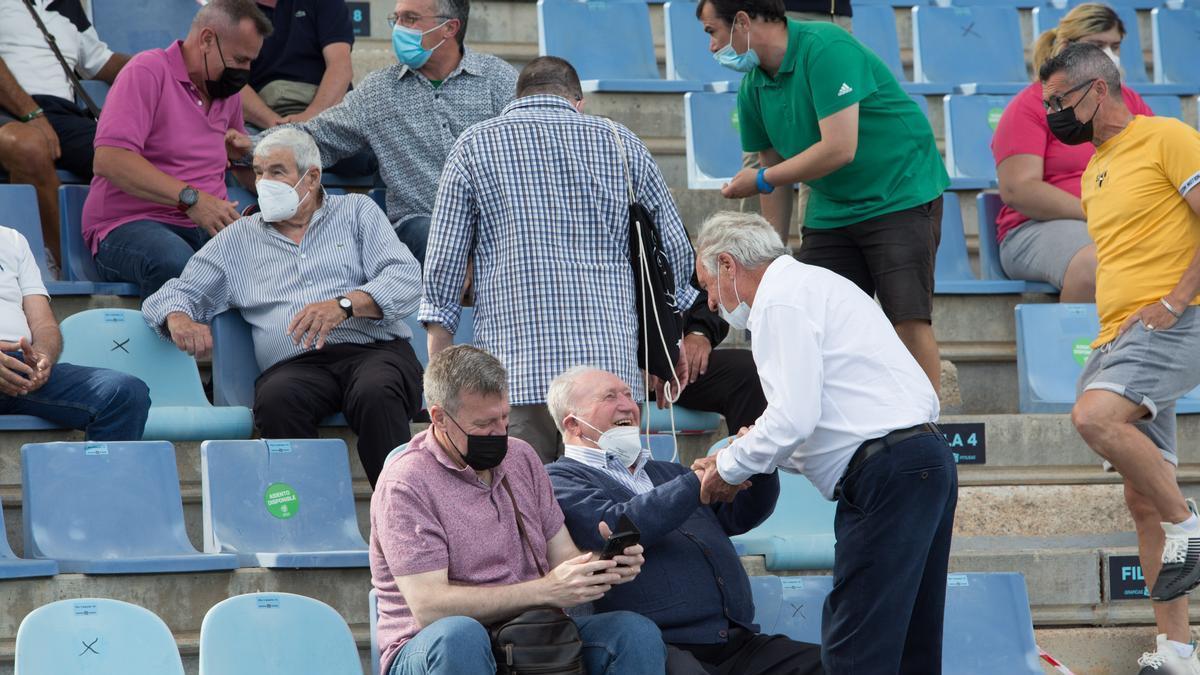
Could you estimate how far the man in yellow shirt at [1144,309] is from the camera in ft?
13.7

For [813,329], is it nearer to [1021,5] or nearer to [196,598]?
[196,598]

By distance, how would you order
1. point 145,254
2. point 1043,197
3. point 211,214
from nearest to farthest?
point 145,254
point 211,214
point 1043,197

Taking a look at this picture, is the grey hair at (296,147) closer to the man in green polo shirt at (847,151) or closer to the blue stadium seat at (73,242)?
the blue stadium seat at (73,242)

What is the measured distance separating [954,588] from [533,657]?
1.35m

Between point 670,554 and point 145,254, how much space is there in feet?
7.03

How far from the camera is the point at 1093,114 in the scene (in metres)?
4.43

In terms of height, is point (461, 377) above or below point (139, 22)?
below

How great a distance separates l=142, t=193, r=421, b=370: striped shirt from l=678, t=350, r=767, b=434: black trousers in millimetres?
874

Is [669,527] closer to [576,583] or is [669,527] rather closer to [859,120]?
[576,583]

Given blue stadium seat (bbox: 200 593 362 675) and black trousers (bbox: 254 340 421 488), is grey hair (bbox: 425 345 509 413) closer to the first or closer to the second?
blue stadium seat (bbox: 200 593 362 675)

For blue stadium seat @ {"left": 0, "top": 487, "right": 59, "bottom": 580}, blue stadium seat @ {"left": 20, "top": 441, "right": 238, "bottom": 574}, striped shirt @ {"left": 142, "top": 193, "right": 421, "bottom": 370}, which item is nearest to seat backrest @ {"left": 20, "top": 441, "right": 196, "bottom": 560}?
blue stadium seat @ {"left": 20, "top": 441, "right": 238, "bottom": 574}

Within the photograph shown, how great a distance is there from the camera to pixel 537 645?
3.17 meters

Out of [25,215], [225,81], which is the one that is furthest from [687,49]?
[25,215]

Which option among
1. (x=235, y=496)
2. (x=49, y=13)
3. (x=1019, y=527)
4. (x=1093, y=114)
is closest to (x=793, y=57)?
(x=1093, y=114)
